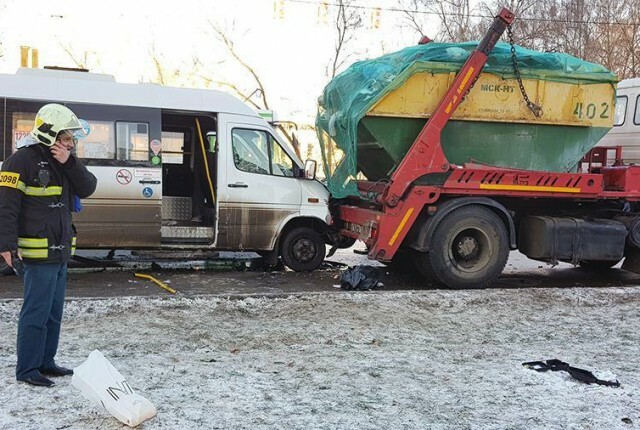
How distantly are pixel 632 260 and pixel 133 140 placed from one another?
744 cm

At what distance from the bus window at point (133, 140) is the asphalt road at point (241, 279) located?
1.69 metres

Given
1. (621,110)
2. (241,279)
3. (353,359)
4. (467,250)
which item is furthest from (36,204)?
(621,110)

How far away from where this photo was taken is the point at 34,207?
3.83 meters

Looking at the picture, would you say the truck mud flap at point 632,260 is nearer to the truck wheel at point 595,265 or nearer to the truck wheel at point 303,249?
the truck wheel at point 595,265

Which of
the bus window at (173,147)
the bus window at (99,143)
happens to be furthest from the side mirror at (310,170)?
the bus window at (99,143)

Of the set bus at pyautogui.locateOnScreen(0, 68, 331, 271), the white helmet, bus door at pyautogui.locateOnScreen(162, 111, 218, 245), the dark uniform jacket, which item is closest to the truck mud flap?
bus at pyautogui.locateOnScreen(0, 68, 331, 271)

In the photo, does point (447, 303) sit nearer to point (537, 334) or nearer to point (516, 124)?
point (537, 334)

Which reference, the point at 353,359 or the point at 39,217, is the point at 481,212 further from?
the point at 39,217

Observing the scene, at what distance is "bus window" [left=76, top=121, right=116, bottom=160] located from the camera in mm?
7996

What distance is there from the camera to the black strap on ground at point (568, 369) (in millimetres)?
4244

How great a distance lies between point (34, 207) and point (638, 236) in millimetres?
7846

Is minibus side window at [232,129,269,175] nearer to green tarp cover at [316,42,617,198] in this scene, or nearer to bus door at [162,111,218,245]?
bus door at [162,111,218,245]

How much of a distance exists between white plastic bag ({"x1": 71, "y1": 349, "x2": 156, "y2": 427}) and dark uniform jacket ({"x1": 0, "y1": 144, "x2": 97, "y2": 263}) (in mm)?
847

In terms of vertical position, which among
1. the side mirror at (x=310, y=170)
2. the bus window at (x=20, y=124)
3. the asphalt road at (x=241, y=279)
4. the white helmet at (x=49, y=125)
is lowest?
the asphalt road at (x=241, y=279)
